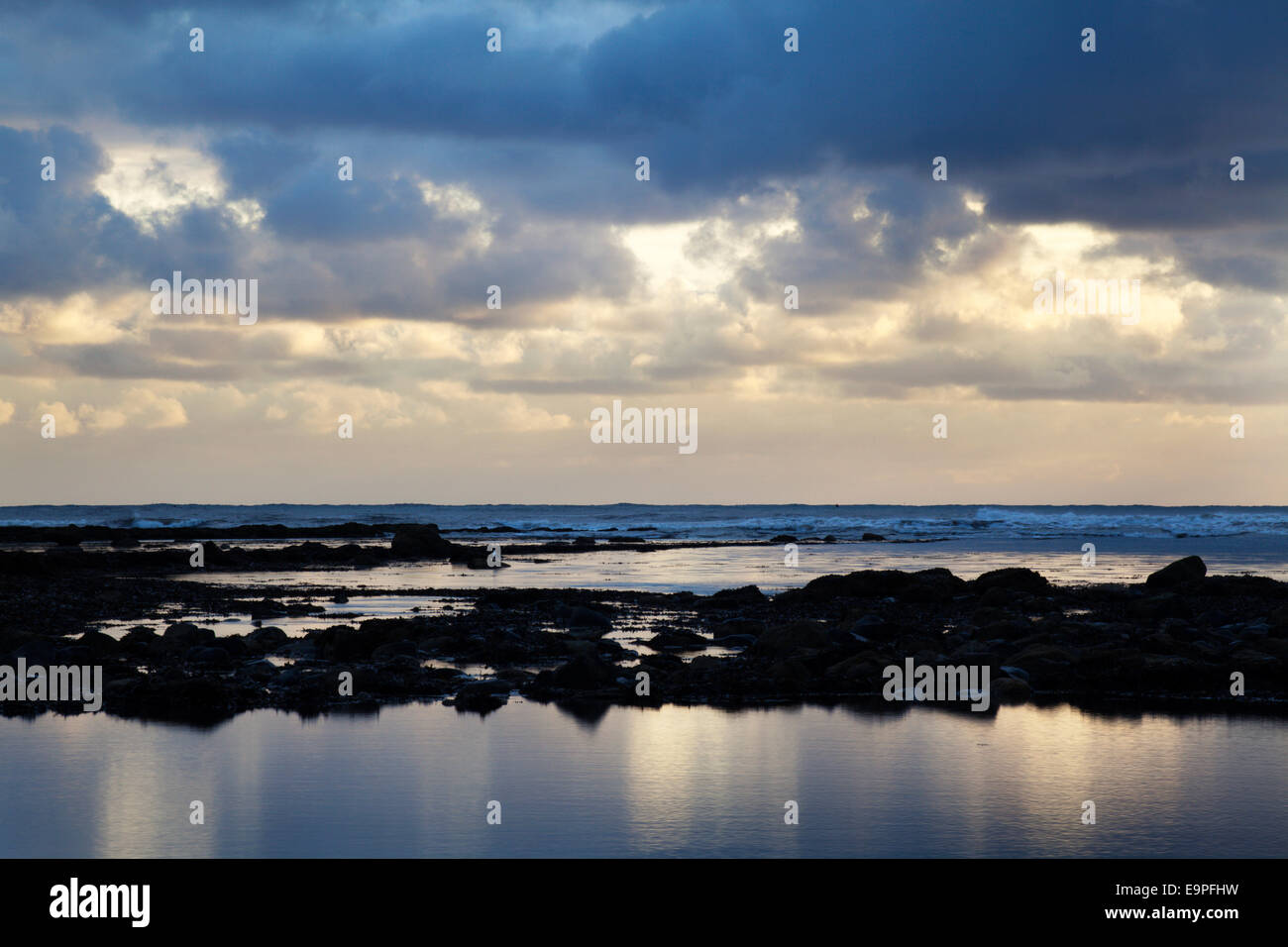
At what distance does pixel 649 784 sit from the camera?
1162cm

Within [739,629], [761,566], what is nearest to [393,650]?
[739,629]

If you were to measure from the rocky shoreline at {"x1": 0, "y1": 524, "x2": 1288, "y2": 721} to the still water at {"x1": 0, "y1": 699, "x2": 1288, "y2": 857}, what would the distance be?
115cm

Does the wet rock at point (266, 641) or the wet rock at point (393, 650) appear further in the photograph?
the wet rock at point (266, 641)

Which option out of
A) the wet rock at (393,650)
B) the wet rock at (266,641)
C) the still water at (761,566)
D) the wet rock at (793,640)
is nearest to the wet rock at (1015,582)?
the still water at (761,566)

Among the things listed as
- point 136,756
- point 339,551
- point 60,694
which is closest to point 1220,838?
point 136,756

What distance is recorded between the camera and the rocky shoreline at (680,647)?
16500 mm

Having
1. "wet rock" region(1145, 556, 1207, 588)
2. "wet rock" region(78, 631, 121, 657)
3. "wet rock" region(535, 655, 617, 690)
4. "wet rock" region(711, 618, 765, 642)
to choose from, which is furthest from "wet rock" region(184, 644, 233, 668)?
"wet rock" region(1145, 556, 1207, 588)

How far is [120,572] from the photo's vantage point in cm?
4456

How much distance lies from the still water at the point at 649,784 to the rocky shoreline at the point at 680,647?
3.78ft

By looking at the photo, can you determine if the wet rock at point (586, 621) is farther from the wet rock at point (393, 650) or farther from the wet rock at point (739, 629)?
the wet rock at point (393, 650)

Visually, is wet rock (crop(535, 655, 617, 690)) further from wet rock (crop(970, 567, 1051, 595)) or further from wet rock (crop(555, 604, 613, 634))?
wet rock (crop(970, 567, 1051, 595))

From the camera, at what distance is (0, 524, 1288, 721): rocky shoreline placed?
16.5 meters
